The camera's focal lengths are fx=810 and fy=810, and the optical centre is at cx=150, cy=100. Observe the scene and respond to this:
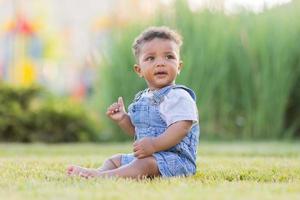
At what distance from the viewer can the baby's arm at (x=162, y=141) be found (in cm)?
394

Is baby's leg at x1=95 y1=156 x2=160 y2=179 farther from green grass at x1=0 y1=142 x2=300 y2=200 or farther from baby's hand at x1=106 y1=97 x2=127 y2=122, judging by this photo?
baby's hand at x1=106 y1=97 x2=127 y2=122

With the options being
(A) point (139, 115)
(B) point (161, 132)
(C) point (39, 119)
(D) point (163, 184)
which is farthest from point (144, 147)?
(C) point (39, 119)

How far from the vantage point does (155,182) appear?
3.62 m

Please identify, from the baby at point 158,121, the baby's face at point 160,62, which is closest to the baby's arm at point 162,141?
the baby at point 158,121

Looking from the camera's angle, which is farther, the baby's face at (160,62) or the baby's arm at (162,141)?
the baby's face at (160,62)

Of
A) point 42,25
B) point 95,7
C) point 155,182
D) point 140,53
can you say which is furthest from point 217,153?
point 95,7

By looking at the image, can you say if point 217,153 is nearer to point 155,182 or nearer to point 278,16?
point 155,182

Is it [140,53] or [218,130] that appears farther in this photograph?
[218,130]

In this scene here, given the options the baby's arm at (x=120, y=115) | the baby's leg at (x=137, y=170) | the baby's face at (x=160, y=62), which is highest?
the baby's face at (x=160, y=62)

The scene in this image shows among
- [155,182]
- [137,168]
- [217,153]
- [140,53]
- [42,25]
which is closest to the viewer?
[155,182]

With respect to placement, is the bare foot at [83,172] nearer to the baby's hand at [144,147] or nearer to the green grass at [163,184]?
the green grass at [163,184]

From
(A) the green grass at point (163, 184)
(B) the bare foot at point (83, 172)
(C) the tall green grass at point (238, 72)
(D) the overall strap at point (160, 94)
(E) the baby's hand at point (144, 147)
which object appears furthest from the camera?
(C) the tall green grass at point (238, 72)

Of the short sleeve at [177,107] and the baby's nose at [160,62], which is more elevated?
the baby's nose at [160,62]

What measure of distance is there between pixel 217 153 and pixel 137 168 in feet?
10.2
